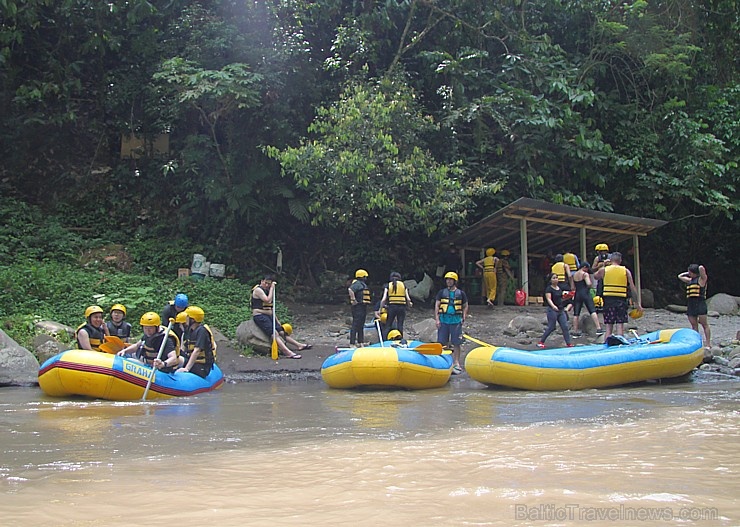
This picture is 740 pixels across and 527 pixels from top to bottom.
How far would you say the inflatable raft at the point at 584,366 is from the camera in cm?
948

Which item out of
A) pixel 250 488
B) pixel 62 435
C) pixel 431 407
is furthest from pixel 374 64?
pixel 250 488

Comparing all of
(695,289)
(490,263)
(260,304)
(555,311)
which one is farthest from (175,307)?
(490,263)

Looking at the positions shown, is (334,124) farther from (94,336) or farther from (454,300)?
(94,336)

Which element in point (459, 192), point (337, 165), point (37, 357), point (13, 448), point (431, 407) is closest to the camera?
point (13, 448)

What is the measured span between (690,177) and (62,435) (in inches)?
637

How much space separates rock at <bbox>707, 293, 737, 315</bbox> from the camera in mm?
17798

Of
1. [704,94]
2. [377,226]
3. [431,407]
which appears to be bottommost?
[431,407]

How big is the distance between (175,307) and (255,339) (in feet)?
6.94

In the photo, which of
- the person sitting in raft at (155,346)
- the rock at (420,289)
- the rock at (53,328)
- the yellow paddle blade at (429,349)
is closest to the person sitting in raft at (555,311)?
the yellow paddle blade at (429,349)

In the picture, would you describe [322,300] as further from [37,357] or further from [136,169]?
[37,357]

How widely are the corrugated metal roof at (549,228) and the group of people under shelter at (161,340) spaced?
7.71m

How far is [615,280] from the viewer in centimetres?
1153

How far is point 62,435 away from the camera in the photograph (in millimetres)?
6352

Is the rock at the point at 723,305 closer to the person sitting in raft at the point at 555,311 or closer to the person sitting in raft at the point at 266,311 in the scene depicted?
the person sitting in raft at the point at 555,311
